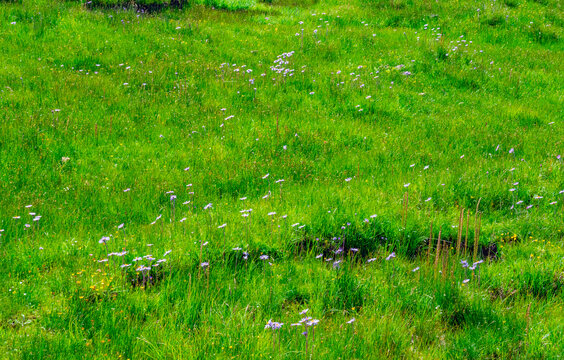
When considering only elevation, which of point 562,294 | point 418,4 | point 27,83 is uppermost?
point 418,4

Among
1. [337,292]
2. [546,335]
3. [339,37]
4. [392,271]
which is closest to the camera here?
[546,335]

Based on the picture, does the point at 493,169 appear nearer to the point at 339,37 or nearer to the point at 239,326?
the point at 239,326

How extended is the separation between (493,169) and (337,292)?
4.04 m

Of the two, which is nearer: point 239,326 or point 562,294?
point 239,326

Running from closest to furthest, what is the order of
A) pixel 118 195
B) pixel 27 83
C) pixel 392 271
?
1. pixel 392 271
2. pixel 118 195
3. pixel 27 83

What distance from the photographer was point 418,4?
55.3 feet

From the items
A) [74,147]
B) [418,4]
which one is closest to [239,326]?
[74,147]

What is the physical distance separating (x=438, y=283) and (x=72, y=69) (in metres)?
8.27

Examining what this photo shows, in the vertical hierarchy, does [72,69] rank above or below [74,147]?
above

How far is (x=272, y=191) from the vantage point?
269 inches

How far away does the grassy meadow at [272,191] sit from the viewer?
4121 millimetres

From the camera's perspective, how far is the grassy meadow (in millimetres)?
4121

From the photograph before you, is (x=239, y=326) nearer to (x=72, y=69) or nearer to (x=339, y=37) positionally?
(x=72, y=69)

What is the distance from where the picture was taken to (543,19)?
1636cm
